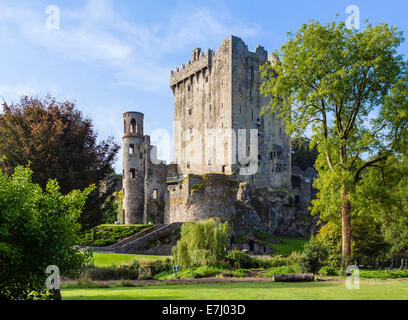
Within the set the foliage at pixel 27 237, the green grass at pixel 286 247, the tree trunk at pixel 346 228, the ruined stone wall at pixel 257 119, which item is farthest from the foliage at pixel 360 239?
the ruined stone wall at pixel 257 119

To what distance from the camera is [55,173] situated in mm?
24969

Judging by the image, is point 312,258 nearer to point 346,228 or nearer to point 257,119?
point 346,228

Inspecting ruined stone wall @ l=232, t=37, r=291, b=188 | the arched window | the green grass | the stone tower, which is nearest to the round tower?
the arched window

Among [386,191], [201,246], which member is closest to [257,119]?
[201,246]

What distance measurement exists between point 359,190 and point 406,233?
8291mm

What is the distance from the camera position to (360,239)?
90.4 ft

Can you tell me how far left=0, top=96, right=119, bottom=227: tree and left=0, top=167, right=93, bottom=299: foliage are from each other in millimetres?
13662

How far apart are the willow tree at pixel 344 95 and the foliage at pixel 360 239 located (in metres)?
2.27

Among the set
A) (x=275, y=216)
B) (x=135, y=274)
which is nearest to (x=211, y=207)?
(x=275, y=216)

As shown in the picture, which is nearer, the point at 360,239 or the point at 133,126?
the point at 360,239

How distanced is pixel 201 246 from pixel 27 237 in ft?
55.8

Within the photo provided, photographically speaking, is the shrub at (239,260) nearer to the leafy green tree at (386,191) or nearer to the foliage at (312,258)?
the foliage at (312,258)

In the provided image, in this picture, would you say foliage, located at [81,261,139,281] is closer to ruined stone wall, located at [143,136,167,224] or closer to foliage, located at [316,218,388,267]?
foliage, located at [316,218,388,267]
